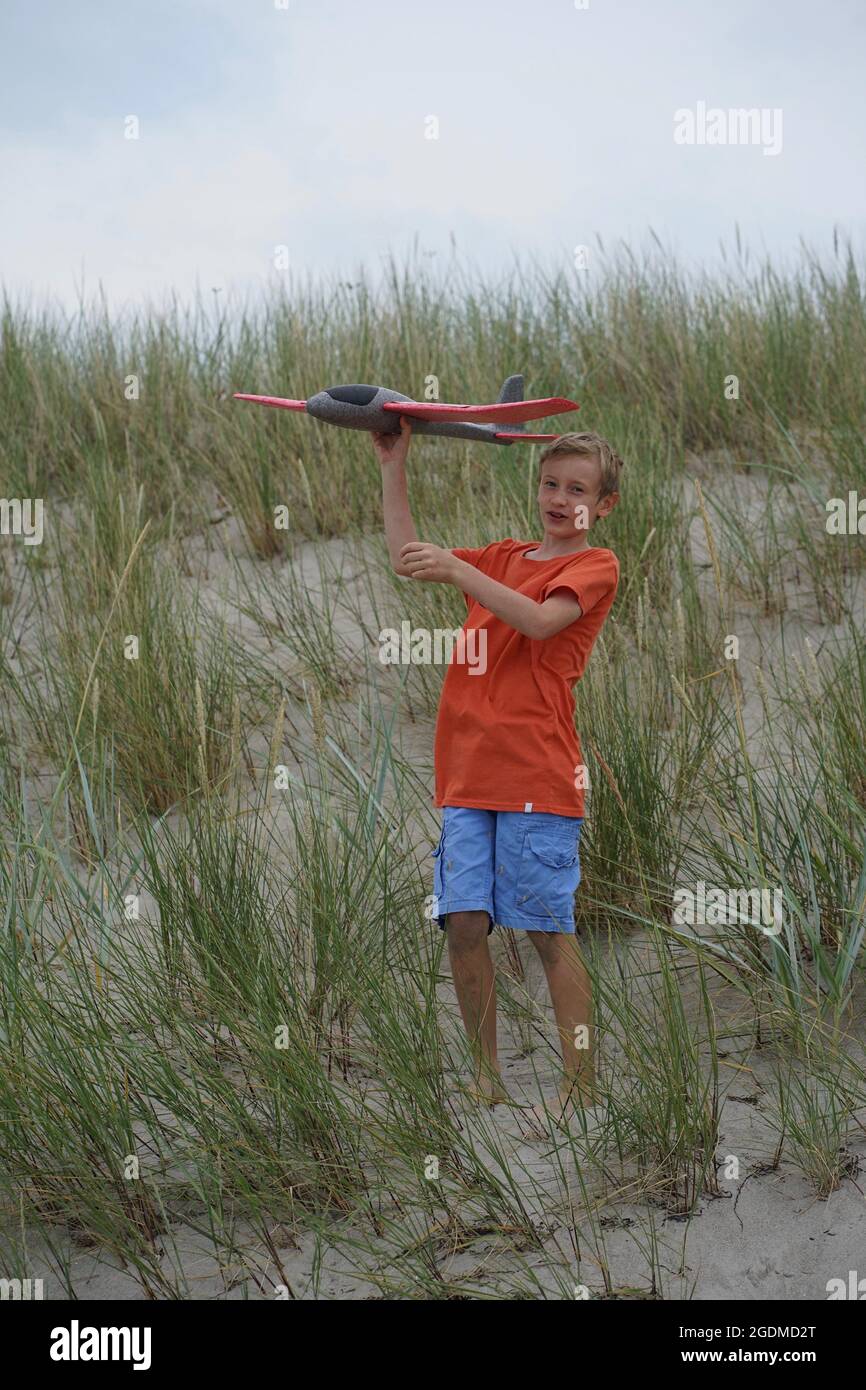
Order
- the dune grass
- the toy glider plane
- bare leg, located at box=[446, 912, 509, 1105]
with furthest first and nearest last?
1. bare leg, located at box=[446, 912, 509, 1105]
2. the toy glider plane
3. the dune grass

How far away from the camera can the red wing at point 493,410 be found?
98.9 inches

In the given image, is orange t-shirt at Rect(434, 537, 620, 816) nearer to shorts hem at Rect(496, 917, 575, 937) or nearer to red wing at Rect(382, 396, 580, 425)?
shorts hem at Rect(496, 917, 575, 937)

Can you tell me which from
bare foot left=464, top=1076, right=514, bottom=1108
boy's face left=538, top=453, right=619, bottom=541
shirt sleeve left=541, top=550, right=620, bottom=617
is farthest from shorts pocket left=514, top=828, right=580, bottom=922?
boy's face left=538, top=453, right=619, bottom=541

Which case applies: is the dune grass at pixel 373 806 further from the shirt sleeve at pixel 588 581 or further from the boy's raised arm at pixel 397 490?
the boy's raised arm at pixel 397 490

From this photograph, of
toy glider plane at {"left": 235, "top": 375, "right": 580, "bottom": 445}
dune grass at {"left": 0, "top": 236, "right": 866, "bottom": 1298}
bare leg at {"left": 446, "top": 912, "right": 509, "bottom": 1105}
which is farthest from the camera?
bare leg at {"left": 446, "top": 912, "right": 509, "bottom": 1105}

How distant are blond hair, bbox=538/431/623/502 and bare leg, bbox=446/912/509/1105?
3.16 ft

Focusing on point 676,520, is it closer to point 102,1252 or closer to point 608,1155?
point 608,1155

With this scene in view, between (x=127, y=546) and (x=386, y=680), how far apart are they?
45.4 inches

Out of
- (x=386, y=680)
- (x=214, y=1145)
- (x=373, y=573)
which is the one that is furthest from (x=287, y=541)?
(x=214, y=1145)

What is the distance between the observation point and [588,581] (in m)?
2.62

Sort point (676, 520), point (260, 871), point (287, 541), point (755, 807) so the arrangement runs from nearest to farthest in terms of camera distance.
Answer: point (755, 807)
point (260, 871)
point (676, 520)
point (287, 541)

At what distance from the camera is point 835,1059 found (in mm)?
2516

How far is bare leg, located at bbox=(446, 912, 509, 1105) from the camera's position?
265 cm

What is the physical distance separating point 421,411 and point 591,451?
0.38m
